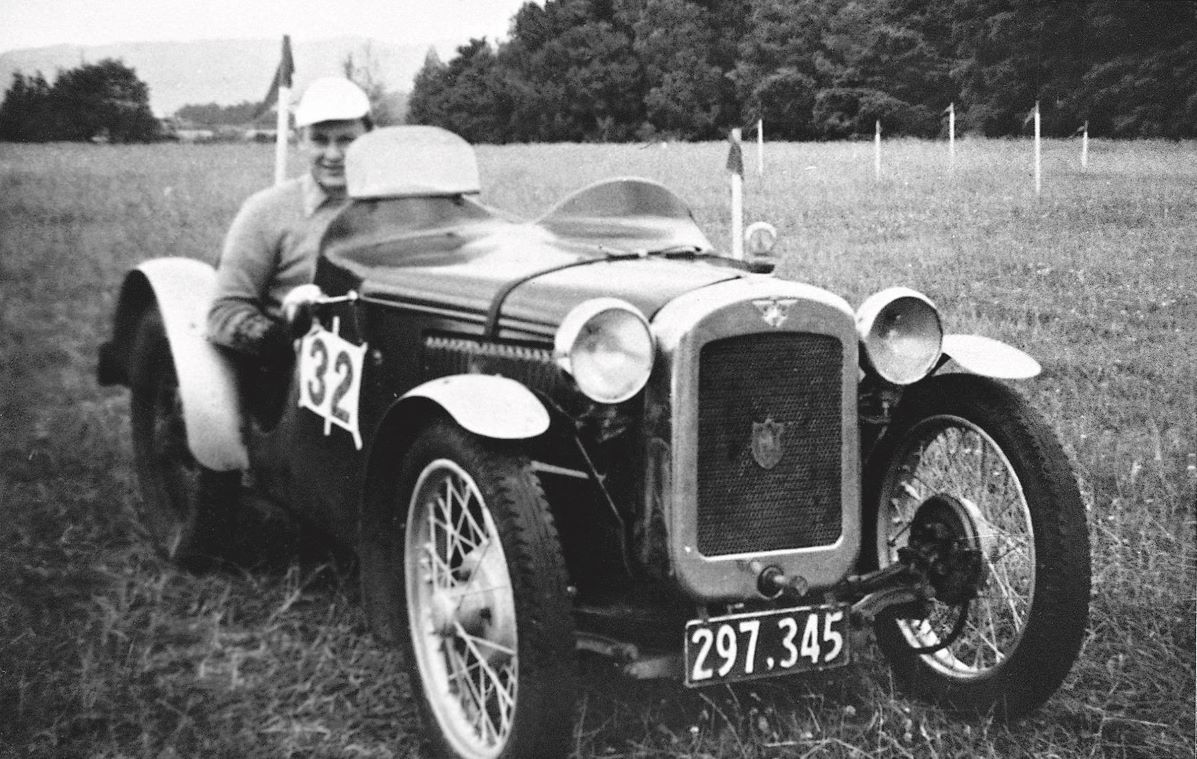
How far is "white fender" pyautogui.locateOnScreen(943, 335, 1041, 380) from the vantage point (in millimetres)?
2688

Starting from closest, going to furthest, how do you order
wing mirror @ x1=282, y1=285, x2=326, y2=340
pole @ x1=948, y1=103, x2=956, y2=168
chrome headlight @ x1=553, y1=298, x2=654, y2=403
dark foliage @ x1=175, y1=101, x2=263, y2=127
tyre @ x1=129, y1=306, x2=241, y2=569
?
chrome headlight @ x1=553, y1=298, x2=654, y2=403
wing mirror @ x1=282, y1=285, x2=326, y2=340
dark foliage @ x1=175, y1=101, x2=263, y2=127
tyre @ x1=129, y1=306, x2=241, y2=569
pole @ x1=948, y1=103, x2=956, y2=168

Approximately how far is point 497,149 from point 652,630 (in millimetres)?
1681

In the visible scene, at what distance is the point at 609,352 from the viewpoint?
236cm

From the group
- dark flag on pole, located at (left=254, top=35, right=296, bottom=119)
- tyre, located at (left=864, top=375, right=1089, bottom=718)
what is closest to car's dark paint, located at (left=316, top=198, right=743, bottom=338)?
dark flag on pole, located at (left=254, top=35, right=296, bottom=119)

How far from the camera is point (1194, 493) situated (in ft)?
11.1

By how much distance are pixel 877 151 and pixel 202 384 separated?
7.60ft

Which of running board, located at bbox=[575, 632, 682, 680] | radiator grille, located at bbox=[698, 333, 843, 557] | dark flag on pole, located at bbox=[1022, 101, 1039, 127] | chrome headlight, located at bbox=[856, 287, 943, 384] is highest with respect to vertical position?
dark flag on pole, located at bbox=[1022, 101, 1039, 127]

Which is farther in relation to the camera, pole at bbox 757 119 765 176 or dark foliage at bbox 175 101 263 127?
pole at bbox 757 119 765 176

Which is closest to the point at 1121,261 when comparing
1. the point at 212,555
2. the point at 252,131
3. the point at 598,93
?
the point at 598,93

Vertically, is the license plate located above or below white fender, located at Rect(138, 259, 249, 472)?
below

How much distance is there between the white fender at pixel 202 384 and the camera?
343cm

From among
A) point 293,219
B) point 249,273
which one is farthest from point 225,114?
point 249,273

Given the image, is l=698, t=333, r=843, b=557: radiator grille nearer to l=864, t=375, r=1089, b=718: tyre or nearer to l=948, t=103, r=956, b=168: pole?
l=864, t=375, r=1089, b=718: tyre

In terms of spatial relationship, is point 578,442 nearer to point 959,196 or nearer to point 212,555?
point 212,555
